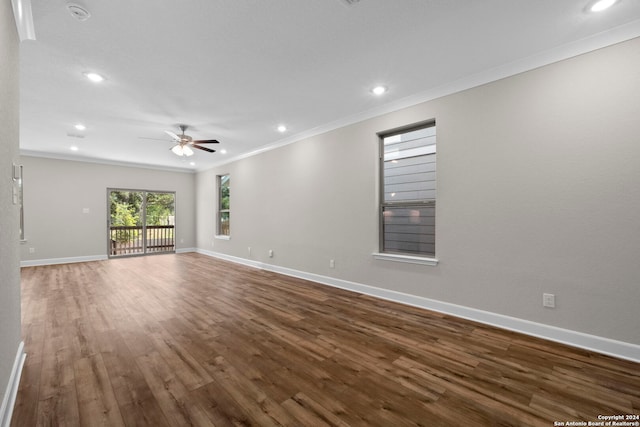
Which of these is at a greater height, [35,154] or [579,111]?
[35,154]

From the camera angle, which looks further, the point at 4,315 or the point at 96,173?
the point at 96,173

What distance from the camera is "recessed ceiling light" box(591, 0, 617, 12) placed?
1884 millimetres

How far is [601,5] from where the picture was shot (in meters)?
1.91

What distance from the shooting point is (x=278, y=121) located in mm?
4285

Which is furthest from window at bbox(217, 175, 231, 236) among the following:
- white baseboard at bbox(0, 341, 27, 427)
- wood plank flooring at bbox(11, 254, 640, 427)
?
white baseboard at bbox(0, 341, 27, 427)

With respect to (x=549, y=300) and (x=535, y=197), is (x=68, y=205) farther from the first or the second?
(x=549, y=300)

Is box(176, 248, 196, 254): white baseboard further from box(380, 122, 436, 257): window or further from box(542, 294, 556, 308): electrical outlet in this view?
box(542, 294, 556, 308): electrical outlet

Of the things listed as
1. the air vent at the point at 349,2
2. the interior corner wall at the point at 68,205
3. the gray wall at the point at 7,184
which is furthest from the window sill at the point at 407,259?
the interior corner wall at the point at 68,205

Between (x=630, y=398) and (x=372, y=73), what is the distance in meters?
3.29

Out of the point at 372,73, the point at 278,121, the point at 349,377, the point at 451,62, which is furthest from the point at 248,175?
the point at 349,377

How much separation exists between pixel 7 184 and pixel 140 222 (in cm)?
718

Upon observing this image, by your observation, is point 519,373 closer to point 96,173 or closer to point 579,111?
point 579,111

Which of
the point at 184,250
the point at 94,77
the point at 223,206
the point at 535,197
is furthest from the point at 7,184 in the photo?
the point at 184,250

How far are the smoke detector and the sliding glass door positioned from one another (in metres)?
6.77
